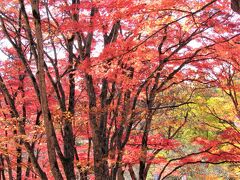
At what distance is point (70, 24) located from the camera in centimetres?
721

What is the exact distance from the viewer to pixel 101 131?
7.45m

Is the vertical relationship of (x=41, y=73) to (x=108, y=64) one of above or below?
below

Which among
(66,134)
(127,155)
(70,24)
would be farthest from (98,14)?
(127,155)

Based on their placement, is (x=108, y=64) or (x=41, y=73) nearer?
(x=41, y=73)

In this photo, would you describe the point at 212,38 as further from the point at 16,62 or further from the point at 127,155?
the point at 16,62

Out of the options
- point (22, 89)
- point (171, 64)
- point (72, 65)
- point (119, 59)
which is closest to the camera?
point (119, 59)

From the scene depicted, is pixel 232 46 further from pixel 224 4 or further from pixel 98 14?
pixel 98 14

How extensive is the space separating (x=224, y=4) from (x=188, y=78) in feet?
11.4

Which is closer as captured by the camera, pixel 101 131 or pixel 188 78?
pixel 101 131

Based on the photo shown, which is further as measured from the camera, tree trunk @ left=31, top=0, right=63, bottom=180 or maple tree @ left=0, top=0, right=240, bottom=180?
maple tree @ left=0, top=0, right=240, bottom=180

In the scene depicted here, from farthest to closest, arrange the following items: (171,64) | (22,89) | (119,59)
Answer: (22,89)
(171,64)
(119,59)

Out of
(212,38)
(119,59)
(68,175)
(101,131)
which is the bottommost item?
(68,175)

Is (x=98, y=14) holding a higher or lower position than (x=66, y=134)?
higher

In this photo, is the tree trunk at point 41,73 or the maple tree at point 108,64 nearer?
the tree trunk at point 41,73
